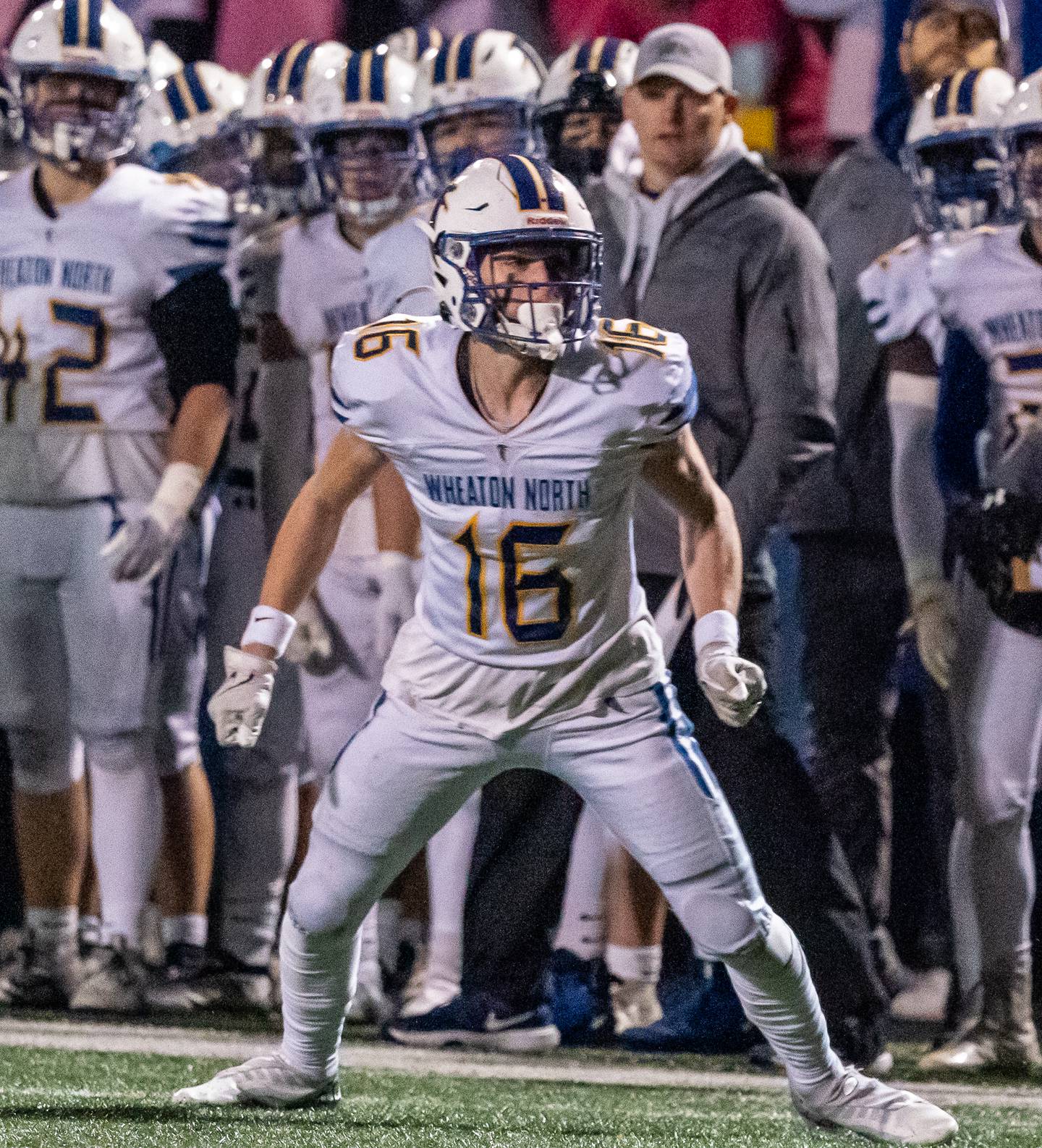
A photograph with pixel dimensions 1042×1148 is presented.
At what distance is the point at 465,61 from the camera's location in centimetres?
504

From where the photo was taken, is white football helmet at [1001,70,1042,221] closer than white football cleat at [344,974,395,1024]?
Yes

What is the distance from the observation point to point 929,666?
454 cm

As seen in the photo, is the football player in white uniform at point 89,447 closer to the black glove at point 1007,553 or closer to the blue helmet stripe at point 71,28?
the blue helmet stripe at point 71,28

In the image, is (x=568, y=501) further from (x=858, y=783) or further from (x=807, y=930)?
(x=858, y=783)

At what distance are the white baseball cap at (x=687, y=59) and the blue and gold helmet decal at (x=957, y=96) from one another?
444mm

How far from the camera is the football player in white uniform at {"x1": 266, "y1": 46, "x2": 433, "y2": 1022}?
16.2 ft

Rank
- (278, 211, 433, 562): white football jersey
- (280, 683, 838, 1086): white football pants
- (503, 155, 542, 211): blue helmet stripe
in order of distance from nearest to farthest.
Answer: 1. (280, 683, 838, 1086): white football pants
2. (503, 155, 542, 211): blue helmet stripe
3. (278, 211, 433, 562): white football jersey

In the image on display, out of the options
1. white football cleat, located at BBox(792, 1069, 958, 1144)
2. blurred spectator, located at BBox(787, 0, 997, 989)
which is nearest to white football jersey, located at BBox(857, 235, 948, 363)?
blurred spectator, located at BBox(787, 0, 997, 989)

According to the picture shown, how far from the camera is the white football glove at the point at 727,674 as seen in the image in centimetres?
336

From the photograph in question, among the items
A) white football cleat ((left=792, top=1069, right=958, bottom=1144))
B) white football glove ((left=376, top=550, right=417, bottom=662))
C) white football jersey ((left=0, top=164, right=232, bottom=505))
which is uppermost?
white football jersey ((left=0, top=164, right=232, bottom=505))

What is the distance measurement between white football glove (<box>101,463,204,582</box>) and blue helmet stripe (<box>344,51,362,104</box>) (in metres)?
0.87

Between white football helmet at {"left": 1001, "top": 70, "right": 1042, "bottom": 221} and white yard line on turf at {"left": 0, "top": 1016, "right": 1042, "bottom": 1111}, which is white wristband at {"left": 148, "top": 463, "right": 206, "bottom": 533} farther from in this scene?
white football helmet at {"left": 1001, "top": 70, "right": 1042, "bottom": 221}

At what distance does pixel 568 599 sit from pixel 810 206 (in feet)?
6.68

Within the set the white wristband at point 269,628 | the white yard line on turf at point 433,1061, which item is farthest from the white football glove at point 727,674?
the white yard line on turf at point 433,1061
